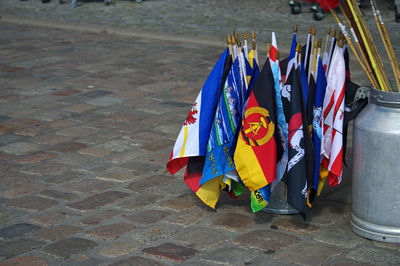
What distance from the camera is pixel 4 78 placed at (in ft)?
25.7

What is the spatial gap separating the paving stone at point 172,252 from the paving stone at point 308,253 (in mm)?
476

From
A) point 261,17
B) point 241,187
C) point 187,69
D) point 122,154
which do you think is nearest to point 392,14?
point 261,17

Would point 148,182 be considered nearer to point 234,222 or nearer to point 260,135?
point 234,222

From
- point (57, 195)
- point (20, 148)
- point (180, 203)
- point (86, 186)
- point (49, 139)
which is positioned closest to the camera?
point (180, 203)

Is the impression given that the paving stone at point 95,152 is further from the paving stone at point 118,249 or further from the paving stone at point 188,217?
the paving stone at point 118,249

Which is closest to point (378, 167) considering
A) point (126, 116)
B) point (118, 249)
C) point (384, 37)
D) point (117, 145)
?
point (384, 37)

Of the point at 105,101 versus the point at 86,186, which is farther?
the point at 105,101

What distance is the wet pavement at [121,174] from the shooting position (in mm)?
3688

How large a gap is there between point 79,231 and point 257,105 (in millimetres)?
1287

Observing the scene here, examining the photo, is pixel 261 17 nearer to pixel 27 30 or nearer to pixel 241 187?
pixel 27 30

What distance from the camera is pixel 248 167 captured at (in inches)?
150

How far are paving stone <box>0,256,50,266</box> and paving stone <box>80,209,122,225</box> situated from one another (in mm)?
509

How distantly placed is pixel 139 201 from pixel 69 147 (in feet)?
4.33

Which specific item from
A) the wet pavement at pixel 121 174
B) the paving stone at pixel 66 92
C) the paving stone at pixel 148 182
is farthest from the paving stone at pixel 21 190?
the paving stone at pixel 66 92
